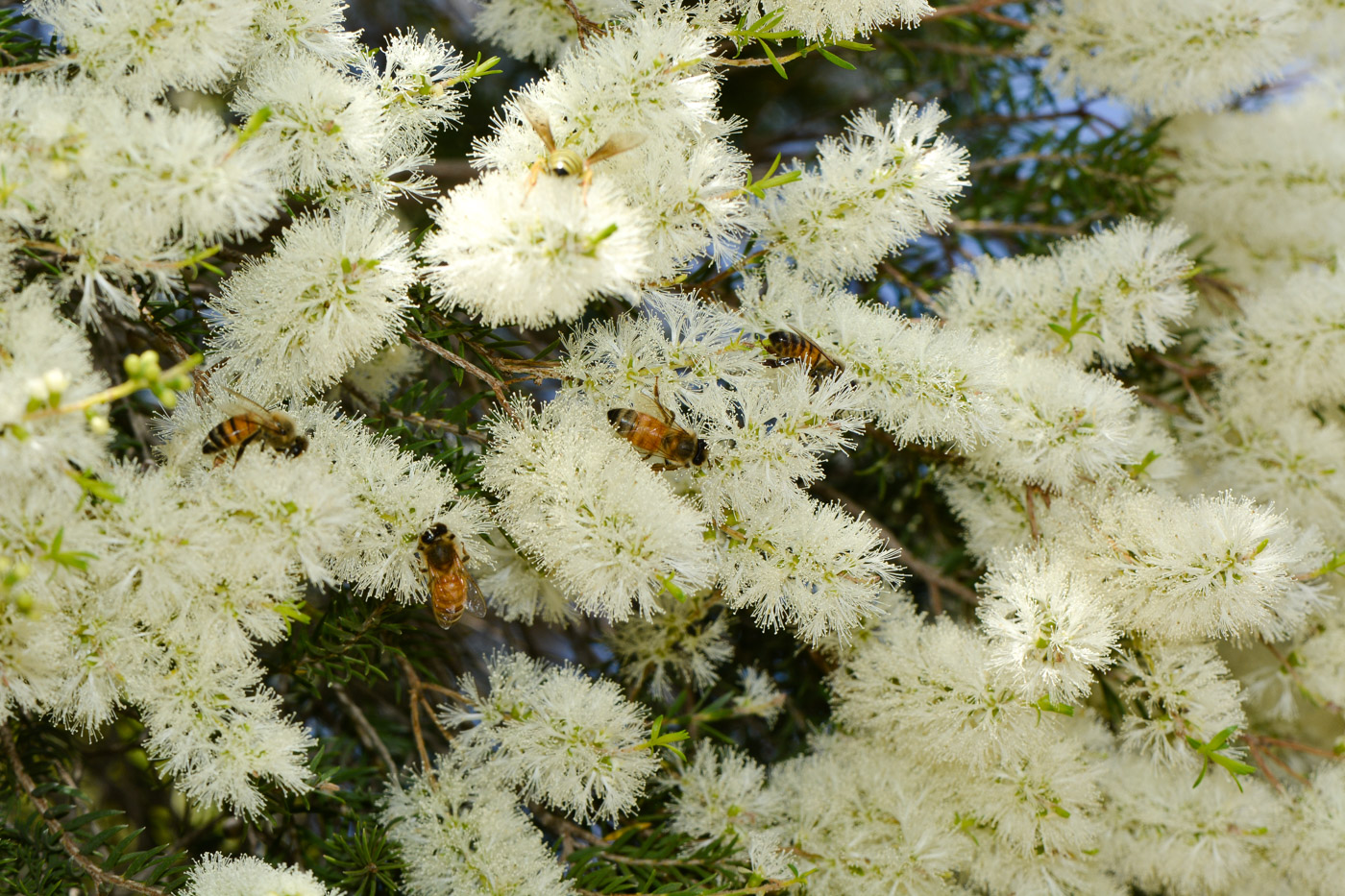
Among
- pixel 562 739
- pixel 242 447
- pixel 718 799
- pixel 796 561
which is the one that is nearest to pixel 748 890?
pixel 718 799

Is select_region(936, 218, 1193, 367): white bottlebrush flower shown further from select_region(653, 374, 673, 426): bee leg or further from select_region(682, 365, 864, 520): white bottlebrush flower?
select_region(653, 374, 673, 426): bee leg

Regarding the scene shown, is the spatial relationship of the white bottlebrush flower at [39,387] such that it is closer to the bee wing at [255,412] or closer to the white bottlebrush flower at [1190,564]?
the bee wing at [255,412]

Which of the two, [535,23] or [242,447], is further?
[535,23]

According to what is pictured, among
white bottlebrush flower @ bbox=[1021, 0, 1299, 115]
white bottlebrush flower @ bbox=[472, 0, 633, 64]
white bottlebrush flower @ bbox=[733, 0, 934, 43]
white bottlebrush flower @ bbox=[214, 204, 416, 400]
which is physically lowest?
white bottlebrush flower @ bbox=[214, 204, 416, 400]

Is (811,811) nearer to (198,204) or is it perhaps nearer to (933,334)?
(933,334)

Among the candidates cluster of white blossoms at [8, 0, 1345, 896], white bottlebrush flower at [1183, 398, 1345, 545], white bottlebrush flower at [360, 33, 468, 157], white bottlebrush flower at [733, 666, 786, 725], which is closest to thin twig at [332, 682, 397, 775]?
cluster of white blossoms at [8, 0, 1345, 896]

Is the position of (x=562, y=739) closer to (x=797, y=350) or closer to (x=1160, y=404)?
(x=797, y=350)

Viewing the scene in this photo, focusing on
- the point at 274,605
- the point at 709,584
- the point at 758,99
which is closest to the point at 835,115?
the point at 758,99
